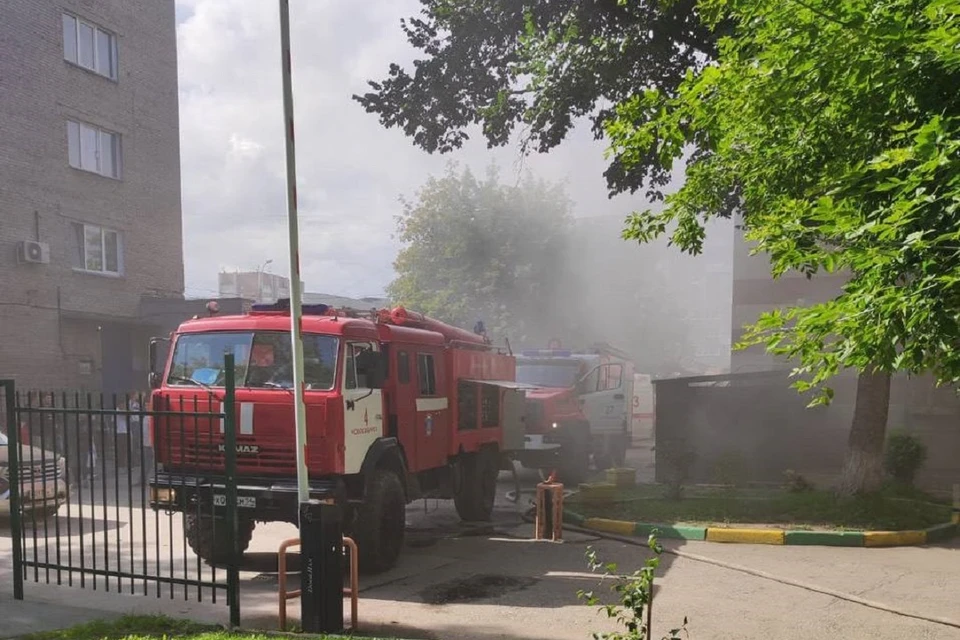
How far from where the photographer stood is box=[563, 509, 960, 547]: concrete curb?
991 centimetres

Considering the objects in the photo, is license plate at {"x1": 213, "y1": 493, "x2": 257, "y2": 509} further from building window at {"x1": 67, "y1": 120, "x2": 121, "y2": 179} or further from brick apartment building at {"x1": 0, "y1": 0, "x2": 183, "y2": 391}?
building window at {"x1": 67, "y1": 120, "x2": 121, "y2": 179}

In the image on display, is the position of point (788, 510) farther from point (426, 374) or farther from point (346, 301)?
point (346, 301)

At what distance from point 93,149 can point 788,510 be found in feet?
62.4

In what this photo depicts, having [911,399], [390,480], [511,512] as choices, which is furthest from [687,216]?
[911,399]

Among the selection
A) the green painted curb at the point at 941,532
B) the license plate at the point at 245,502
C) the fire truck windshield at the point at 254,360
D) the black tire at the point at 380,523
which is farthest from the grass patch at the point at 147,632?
the green painted curb at the point at 941,532

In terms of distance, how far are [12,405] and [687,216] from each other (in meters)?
5.64

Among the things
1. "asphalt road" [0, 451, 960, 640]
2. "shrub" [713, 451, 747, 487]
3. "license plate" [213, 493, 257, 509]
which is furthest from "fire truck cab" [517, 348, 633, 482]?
"license plate" [213, 493, 257, 509]

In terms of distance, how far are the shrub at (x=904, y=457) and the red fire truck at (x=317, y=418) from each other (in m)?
7.43

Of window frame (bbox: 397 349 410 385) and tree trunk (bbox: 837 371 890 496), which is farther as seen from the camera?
tree trunk (bbox: 837 371 890 496)

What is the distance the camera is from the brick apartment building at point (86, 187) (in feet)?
63.6

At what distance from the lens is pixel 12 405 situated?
6.99 meters

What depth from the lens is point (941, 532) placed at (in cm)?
1030

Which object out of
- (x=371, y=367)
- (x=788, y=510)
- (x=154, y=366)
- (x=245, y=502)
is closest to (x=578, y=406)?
(x=788, y=510)

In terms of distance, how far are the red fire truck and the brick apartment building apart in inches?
507
